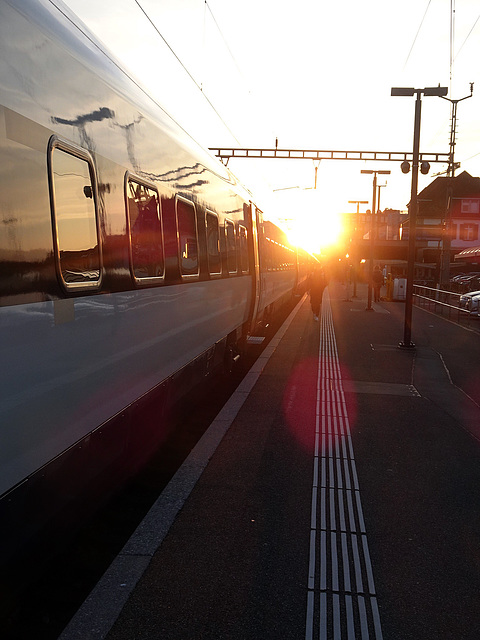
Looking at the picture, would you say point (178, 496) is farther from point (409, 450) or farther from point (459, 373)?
point (459, 373)

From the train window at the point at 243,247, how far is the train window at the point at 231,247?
0.77 meters

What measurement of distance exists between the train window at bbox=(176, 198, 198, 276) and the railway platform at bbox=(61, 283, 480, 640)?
68.7 inches

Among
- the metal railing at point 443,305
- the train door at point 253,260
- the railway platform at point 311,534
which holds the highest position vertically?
the train door at point 253,260

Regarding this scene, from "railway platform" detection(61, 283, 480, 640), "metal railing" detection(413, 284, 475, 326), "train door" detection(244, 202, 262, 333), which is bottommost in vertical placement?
"metal railing" detection(413, 284, 475, 326)

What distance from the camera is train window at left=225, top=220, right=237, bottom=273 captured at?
9516mm

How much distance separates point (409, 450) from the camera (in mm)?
6398

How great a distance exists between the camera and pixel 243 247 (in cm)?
1145

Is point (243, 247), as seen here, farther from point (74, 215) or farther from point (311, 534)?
point (74, 215)

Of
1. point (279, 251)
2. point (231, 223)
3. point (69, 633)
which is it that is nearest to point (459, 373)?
point (231, 223)

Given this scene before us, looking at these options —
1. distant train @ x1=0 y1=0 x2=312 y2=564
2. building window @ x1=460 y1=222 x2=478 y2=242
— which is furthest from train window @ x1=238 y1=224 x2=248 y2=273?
building window @ x1=460 y1=222 x2=478 y2=242

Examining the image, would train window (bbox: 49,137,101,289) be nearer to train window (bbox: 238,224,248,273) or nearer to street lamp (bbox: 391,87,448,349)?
train window (bbox: 238,224,248,273)

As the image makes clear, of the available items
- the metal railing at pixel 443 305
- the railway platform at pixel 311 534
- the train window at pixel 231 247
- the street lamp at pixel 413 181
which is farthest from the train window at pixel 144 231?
the metal railing at pixel 443 305

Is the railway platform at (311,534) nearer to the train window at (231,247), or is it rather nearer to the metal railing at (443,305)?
the train window at (231,247)

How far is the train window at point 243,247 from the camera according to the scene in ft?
36.4
